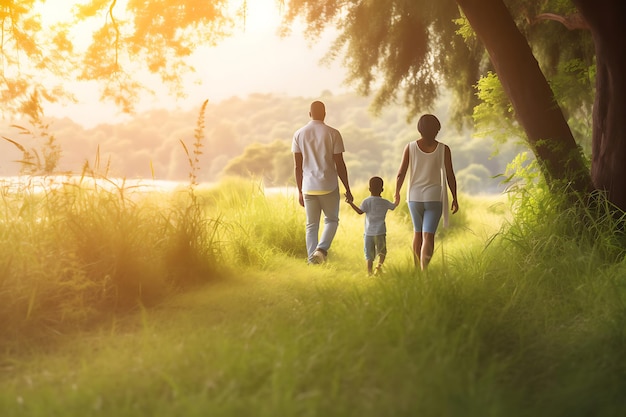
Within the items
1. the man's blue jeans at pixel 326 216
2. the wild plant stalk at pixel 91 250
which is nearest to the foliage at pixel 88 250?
the wild plant stalk at pixel 91 250

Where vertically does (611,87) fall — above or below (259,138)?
below

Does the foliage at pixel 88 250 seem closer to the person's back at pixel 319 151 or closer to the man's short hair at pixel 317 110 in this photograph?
the person's back at pixel 319 151

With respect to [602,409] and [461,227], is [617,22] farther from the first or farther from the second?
[461,227]

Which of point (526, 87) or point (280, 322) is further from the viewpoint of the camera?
point (526, 87)

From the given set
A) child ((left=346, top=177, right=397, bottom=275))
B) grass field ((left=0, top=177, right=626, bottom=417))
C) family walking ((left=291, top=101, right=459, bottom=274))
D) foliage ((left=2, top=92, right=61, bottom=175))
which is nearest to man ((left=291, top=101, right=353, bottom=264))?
family walking ((left=291, top=101, right=459, bottom=274))

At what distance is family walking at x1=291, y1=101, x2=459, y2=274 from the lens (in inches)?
243

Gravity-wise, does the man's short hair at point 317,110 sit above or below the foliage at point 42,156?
above

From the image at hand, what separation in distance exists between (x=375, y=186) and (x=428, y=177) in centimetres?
67

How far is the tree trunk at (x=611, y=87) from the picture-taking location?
6.04 metres

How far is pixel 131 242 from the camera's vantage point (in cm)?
539

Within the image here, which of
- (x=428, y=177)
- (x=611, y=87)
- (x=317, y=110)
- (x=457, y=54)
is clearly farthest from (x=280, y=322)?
(x=457, y=54)

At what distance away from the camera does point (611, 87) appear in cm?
614

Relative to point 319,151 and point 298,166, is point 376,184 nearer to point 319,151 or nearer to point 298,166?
point 319,151

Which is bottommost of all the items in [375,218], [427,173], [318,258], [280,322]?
[280,322]
